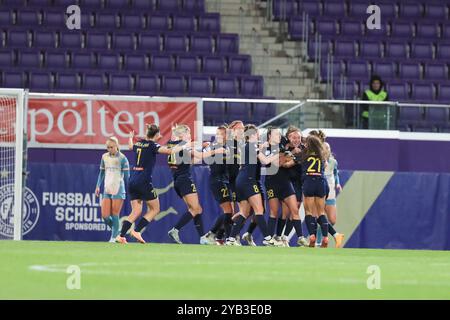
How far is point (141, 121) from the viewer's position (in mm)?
24672

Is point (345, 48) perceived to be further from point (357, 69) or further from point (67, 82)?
point (67, 82)

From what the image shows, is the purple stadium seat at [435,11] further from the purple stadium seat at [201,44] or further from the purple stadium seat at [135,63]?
the purple stadium seat at [135,63]

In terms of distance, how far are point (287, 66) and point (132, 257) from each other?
50.0 feet

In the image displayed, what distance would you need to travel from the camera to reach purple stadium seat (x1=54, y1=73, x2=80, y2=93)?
1073 inches

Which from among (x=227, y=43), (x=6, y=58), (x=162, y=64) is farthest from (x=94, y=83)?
(x=227, y=43)

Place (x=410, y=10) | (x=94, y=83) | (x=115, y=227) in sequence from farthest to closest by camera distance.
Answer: (x=410, y=10) → (x=94, y=83) → (x=115, y=227)

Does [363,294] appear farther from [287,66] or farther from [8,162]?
[287,66]

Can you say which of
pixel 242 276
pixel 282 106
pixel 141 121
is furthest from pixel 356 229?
pixel 242 276

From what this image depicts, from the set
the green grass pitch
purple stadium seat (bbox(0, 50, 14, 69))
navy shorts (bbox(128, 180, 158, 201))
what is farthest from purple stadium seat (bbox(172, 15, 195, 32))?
the green grass pitch

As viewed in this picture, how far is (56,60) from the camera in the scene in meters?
28.2

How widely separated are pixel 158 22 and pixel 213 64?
76.6 inches

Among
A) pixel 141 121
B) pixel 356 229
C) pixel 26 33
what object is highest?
pixel 26 33

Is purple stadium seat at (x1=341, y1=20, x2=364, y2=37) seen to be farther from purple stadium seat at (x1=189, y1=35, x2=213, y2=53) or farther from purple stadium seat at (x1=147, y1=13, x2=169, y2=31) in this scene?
purple stadium seat at (x1=147, y1=13, x2=169, y2=31)

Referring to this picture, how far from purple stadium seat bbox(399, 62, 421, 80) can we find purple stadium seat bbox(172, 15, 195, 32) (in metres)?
4.91
